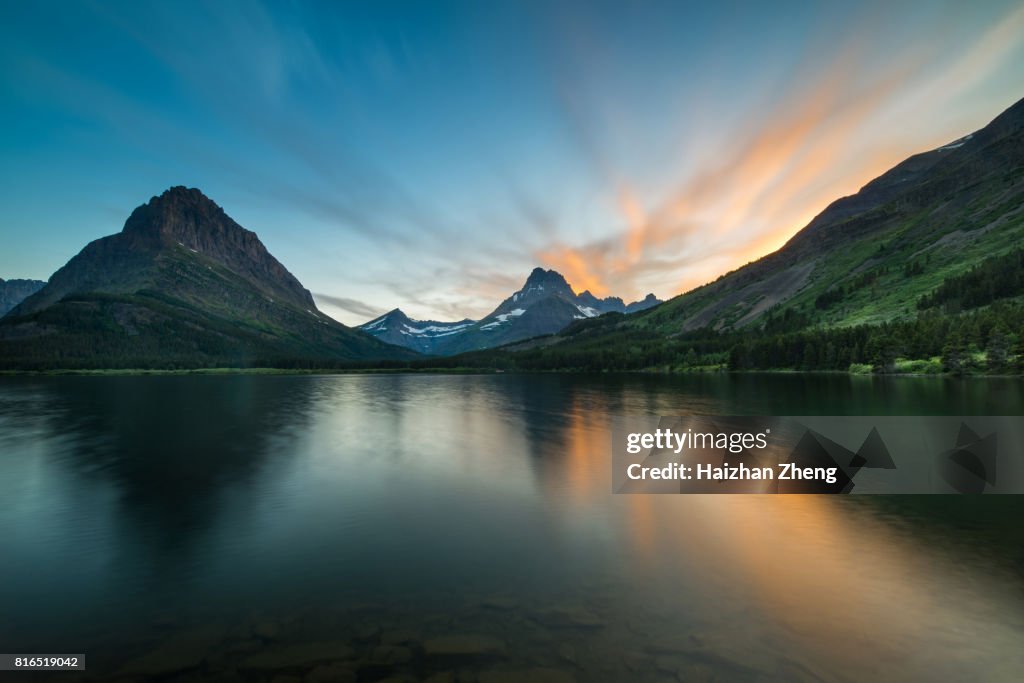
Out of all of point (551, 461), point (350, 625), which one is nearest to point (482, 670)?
point (350, 625)

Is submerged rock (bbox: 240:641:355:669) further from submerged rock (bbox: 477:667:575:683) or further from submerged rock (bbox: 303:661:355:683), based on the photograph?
submerged rock (bbox: 477:667:575:683)

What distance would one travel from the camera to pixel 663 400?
102250mm

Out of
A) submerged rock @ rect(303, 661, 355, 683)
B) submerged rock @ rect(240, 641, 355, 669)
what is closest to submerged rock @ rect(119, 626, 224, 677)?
submerged rock @ rect(240, 641, 355, 669)

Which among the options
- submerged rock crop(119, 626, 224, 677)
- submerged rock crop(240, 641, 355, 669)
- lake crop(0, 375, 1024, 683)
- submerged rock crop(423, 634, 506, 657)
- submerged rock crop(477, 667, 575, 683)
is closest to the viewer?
submerged rock crop(477, 667, 575, 683)

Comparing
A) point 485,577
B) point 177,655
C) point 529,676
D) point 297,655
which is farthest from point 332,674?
point 485,577

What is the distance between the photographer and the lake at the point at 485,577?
43.1 feet

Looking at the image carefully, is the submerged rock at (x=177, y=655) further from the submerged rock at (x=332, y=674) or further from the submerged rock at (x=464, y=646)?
the submerged rock at (x=464, y=646)

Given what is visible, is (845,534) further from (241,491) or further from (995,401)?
(995,401)

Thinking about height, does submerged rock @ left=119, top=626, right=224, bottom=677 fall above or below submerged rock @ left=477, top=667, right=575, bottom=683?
below

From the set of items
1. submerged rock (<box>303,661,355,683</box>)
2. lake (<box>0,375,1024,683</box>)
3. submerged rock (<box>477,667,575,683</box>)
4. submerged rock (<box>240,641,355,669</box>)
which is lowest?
lake (<box>0,375,1024,683</box>)

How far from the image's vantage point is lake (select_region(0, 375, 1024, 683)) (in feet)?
43.1

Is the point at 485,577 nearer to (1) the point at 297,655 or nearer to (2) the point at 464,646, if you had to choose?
(2) the point at 464,646

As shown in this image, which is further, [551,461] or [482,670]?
[551,461]

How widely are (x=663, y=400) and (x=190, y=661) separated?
99.1 metres
